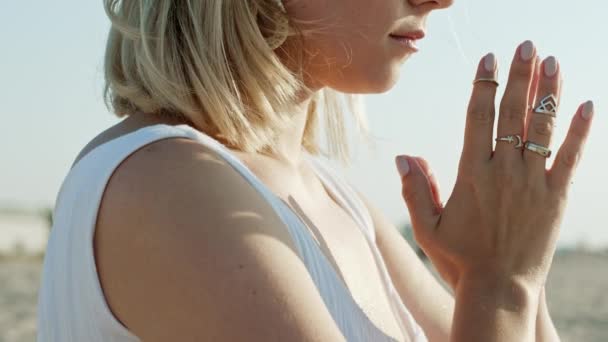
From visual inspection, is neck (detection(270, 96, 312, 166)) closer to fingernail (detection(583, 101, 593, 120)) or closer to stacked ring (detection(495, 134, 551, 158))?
stacked ring (detection(495, 134, 551, 158))

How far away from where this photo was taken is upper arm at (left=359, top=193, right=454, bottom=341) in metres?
2.87

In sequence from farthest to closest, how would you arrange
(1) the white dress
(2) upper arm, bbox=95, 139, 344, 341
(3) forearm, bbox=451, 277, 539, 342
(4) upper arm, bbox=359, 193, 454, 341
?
(4) upper arm, bbox=359, 193, 454, 341
(3) forearm, bbox=451, 277, 539, 342
(1) the white dress
(2) upper arm, bbox=95, 139, 344, 341

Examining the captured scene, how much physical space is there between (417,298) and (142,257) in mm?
1260

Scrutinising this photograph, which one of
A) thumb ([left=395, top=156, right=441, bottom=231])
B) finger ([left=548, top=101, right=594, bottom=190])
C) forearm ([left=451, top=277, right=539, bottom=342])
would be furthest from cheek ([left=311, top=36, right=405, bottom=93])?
forearm ([left=451, top=277, right=539, bottom=342])

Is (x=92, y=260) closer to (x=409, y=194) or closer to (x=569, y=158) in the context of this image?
(x=409, y=194)

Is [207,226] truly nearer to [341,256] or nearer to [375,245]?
[341,256]

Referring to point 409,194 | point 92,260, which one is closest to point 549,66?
point 409,194

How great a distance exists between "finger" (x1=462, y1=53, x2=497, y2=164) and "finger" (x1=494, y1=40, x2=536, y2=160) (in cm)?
3

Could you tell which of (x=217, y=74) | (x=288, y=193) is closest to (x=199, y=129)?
(x=217, y=74)

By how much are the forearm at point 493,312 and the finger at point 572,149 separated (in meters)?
0.28

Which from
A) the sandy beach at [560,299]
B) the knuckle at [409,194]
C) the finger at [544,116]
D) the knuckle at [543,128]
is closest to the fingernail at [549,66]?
the finger at [544,116]

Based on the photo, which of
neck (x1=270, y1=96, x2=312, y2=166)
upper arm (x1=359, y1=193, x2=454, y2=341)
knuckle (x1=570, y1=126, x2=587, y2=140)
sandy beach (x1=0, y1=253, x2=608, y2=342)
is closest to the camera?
knuckle (x1=570, y1=126, x2=587, y2=140)

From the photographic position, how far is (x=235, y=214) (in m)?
1.85

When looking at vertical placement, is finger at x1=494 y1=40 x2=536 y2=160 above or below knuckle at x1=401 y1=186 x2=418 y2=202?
above
